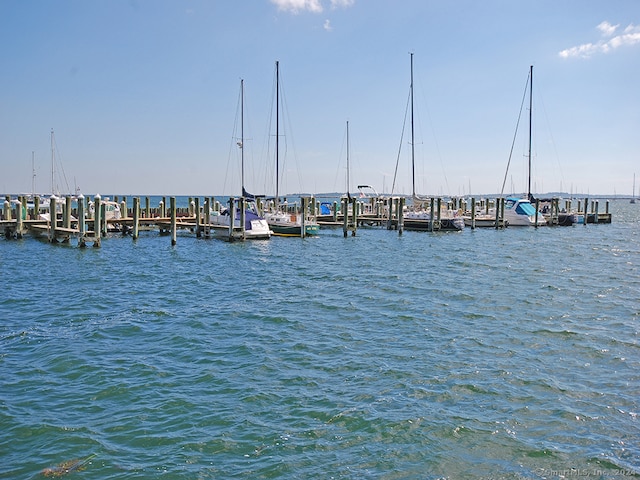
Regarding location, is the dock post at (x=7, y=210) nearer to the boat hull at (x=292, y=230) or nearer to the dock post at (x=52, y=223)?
the dock post at (x=52, y=223)

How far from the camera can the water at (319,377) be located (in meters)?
7.57

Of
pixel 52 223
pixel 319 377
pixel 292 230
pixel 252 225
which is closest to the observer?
pixel 319 377

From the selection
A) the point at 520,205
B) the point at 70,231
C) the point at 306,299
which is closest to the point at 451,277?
the point at 306,299

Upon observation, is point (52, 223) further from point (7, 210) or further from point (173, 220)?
point (173, 220)

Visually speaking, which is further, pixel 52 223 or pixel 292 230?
pixel 292 230

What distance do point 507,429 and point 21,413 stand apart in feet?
25.4

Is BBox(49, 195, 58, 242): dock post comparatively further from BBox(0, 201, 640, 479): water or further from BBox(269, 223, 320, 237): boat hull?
BBox(269, 223, 320, 237): boat hull

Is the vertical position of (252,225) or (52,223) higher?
Result: (52,223)

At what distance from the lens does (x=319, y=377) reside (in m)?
10.5

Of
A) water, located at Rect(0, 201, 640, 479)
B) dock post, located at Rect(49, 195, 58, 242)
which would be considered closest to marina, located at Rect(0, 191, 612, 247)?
dock post, located at Rect(49, 195, 58, 242)

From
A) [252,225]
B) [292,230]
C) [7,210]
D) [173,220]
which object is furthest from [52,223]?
[292,230]

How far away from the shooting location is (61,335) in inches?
527

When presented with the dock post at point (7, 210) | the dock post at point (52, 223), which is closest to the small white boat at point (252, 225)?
the dock post at point (52, 223)

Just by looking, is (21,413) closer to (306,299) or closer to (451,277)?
(306,299)
